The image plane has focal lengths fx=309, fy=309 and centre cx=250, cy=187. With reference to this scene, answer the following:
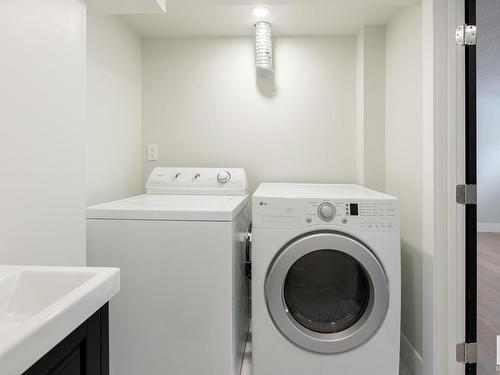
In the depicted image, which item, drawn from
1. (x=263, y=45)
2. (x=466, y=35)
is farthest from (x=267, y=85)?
(x=466, y=35)

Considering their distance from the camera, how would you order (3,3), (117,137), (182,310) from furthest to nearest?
(117,137) < (182,310) < (3,3)

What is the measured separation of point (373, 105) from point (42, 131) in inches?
77.2

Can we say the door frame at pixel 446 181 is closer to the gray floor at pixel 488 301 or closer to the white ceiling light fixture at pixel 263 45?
the gray floor at pixel 488 301

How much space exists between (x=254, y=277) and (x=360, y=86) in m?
1.59

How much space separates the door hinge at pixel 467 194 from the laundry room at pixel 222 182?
0.13m

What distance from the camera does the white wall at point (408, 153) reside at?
164cm

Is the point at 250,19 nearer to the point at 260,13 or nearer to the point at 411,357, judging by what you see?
the point at 260,13

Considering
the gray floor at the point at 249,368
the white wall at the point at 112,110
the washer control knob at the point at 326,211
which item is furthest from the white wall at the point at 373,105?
the white wall at the point at 112,110

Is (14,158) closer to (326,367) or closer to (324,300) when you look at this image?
(324,300)

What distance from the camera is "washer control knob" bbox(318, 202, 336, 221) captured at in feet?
4.71

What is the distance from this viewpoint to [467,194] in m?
1.42

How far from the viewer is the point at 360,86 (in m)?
2.22

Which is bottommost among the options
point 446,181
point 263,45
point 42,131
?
point 446,181

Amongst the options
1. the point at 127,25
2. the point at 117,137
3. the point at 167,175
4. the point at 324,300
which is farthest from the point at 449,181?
the point at 127,25
